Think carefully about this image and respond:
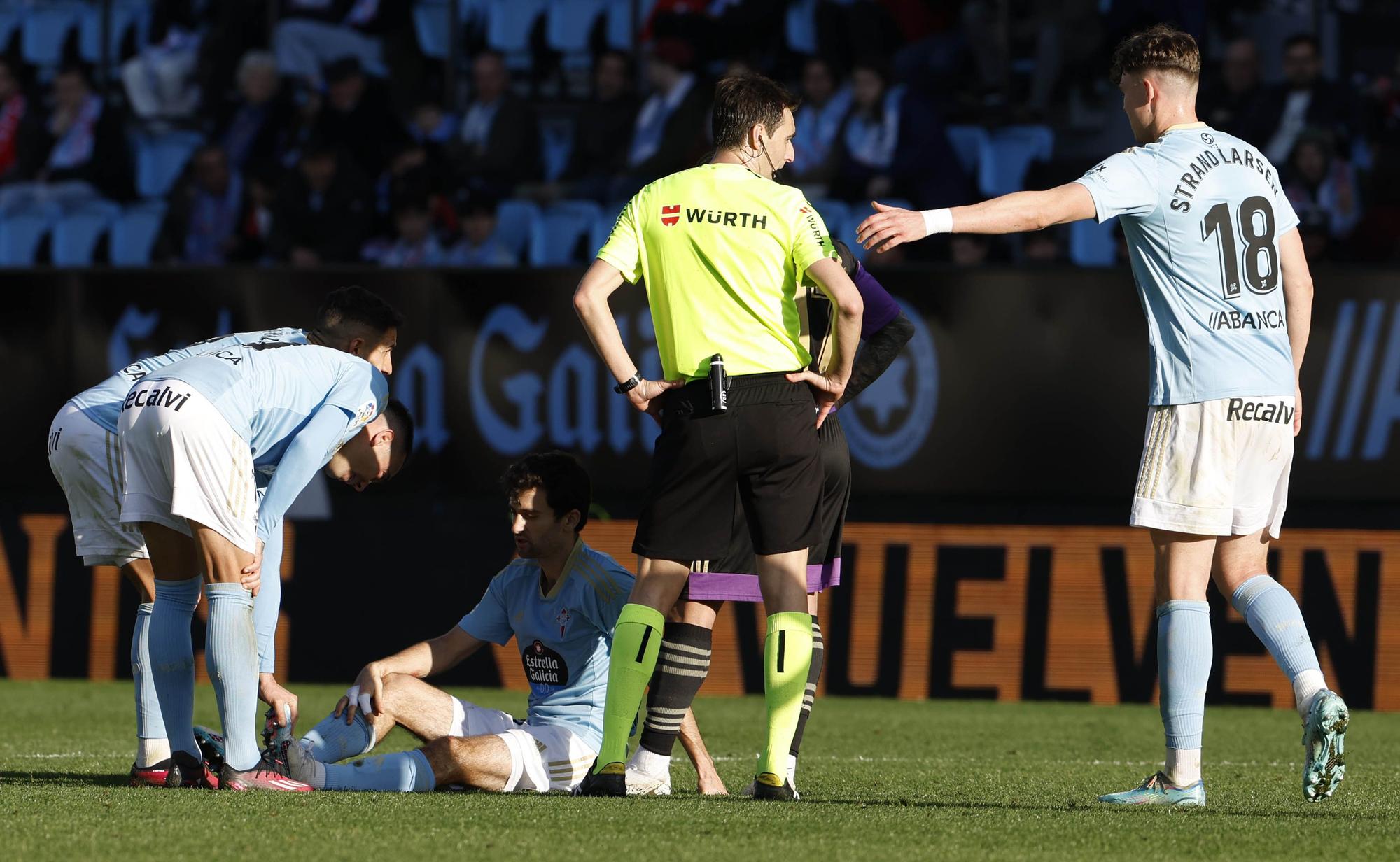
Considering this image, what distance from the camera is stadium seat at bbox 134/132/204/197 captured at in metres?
13.4

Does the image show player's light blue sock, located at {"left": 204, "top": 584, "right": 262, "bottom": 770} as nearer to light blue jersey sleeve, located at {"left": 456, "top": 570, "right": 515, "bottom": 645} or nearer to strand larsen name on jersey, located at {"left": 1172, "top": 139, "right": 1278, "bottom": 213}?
light blue jersey sleeve, located at {"left": 456, "top": 570, "right": 515, "bottom": 645}

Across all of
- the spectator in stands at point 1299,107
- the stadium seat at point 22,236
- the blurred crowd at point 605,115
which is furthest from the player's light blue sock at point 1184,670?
the stadium seat at point 22,236

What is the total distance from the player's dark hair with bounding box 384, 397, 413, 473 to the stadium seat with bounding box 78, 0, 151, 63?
9738mm

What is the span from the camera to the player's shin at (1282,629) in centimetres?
471

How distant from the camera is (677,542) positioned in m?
4.88

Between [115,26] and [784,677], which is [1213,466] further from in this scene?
[115,26]

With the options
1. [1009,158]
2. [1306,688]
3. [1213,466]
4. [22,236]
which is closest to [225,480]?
[1213,466]

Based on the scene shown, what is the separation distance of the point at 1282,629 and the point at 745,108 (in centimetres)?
198

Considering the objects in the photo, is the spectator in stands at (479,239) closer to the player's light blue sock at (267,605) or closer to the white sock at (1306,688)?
the player's light blue sock at (267,605)

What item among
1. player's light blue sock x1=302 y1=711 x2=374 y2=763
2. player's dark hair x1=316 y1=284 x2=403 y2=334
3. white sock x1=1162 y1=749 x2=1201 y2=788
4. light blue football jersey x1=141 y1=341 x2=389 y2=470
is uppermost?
player's dark hair x1=316 y1=284 x2=403 y2=334

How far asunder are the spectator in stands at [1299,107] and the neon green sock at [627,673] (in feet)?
23.3

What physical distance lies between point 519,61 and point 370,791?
906 centimetres

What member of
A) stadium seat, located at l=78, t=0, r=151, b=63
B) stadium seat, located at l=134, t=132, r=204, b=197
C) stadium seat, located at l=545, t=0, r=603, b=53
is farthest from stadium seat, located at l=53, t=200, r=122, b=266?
stadium seat, located at l=545, t=0, r=603, b=53

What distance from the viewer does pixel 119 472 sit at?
18.8 ft
